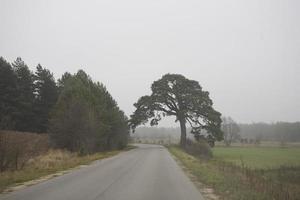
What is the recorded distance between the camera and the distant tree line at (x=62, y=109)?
3900cm

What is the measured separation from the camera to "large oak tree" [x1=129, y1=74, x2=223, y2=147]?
61.3 m

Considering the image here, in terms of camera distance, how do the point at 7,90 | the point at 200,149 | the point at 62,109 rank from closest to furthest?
1. the point at 62,109
2. the point at 7,90
3. the point at 200,149

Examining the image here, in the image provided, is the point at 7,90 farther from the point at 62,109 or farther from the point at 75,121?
the point at 75,121

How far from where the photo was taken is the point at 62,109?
40.2 m

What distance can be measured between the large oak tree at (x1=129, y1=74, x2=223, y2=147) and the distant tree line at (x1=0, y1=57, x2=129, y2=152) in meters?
4.88

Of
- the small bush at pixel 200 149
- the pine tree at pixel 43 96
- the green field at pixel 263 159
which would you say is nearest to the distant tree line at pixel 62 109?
the pine tree at pixel 43 96

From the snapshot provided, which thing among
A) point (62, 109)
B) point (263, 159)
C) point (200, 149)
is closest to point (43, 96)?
point (62, 109)

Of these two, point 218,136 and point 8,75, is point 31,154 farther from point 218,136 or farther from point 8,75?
point 218,136

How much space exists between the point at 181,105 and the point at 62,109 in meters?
27.4

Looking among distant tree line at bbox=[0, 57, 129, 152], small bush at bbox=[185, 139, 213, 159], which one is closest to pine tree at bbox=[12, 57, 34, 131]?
distant tree line at bbox=[0, 57, 129, 152]

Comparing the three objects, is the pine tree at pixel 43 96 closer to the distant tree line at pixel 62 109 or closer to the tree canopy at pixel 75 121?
the distant tree line at pixel 62 109

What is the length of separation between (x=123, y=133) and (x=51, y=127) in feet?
87.2

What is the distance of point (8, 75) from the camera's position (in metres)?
47.8

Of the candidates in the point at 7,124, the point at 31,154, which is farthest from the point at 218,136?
the point at 7,124
